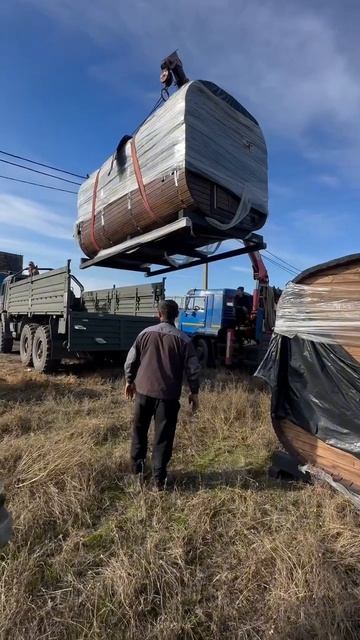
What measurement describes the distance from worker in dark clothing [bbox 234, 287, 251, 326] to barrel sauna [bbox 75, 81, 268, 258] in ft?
27.7

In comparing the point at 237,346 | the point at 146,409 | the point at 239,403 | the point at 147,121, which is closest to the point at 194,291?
the point at 237,346

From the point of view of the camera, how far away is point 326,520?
3064mm

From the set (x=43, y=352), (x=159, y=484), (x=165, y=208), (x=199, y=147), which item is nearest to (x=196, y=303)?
(x=43, y=352)

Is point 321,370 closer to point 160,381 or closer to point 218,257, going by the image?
point 160,381

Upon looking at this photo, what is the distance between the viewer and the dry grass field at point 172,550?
211 centimetres

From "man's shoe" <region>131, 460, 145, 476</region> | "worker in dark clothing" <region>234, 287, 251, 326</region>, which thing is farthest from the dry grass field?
"worker in dark clothing" <region>234, 287, 251, 326</region>

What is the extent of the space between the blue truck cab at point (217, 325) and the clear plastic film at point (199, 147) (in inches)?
321

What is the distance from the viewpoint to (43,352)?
895 centimetres

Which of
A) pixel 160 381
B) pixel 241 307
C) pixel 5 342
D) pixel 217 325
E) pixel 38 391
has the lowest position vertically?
pixel 38 391

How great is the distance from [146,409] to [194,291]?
10.7m

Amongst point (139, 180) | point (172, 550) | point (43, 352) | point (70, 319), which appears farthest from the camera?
point (43, 352)

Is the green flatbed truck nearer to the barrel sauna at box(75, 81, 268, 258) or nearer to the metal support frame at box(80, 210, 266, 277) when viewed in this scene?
the metal support frame at box(80, 210, 266, 277)

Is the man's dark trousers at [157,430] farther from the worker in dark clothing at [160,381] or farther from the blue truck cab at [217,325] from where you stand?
the blue truck cab at [217,325]

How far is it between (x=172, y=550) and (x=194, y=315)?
1141 cm
